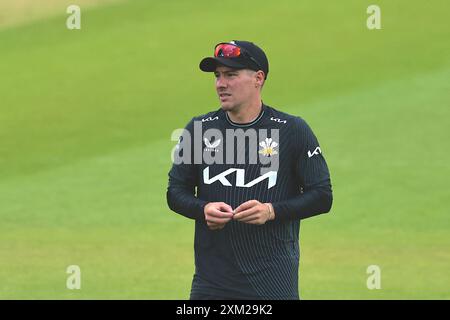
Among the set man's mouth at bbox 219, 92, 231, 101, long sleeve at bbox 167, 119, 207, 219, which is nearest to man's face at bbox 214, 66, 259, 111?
man's mouth at bbox 219, 92, 231, 101

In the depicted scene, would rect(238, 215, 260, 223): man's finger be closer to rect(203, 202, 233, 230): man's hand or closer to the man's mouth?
rect(203, 202, 233, 230): man's hand

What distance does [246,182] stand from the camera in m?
7.24

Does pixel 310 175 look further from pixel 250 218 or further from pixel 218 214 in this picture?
pixel 218 214

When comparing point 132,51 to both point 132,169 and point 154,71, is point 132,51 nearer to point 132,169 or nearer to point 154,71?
point 154,71

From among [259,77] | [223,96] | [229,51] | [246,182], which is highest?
[229,51]

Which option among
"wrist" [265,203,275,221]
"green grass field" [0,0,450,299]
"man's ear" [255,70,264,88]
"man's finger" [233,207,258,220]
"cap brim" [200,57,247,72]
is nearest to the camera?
"man's finger" [233,207,258,220]

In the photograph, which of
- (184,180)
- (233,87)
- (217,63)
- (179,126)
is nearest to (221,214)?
(184,180)

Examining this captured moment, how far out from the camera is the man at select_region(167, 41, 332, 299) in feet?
23.7

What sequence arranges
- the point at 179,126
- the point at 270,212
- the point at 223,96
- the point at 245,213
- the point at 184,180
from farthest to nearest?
the point at 179,126, the point at 184,180, the point at 223,96, the point at 270,212, the point at 245,213

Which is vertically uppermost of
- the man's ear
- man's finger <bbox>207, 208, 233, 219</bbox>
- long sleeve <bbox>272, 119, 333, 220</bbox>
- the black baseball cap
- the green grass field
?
the green grass field

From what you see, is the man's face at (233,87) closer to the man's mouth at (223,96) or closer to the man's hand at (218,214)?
the man's mouth at (223,96)

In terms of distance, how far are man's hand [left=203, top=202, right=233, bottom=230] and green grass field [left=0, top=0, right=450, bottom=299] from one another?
17.9ft

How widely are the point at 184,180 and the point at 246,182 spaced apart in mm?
387
